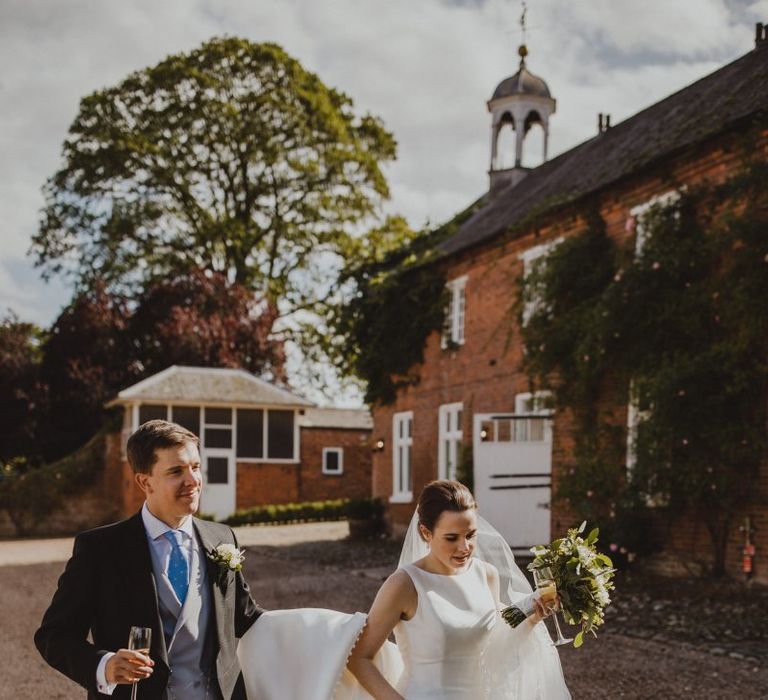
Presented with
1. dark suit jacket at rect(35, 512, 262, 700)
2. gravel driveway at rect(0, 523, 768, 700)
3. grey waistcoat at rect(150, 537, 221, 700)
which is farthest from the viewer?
gravel driveway at rect(0, 523, 768, 700)

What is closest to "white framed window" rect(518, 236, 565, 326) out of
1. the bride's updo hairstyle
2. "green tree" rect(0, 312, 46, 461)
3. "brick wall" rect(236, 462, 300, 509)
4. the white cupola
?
the white cupola

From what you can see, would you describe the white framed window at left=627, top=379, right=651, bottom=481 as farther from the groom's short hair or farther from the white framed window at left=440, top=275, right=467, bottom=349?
the groom's short hair

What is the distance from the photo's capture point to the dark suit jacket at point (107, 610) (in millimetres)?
3518

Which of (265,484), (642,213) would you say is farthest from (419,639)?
(265,484)

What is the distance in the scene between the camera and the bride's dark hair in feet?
13.3

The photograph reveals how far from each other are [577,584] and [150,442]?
5.74 ft

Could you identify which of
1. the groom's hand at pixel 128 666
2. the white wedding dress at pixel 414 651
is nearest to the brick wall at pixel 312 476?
the white wedding dress at pixel 414 651

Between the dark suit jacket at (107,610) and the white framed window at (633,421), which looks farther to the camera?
the white framed window at (633,421)

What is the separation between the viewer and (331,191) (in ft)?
116

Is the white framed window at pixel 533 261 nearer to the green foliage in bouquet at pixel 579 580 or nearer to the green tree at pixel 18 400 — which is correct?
the green foliage in bouquet at pixel 579 580

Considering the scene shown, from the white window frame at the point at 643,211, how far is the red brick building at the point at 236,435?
18.9 m

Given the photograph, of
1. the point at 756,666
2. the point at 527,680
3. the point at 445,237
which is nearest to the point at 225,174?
the point at 445,237

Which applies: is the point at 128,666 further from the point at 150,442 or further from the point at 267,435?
the point at 267,435

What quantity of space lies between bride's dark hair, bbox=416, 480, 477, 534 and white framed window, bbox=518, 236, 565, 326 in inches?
514
